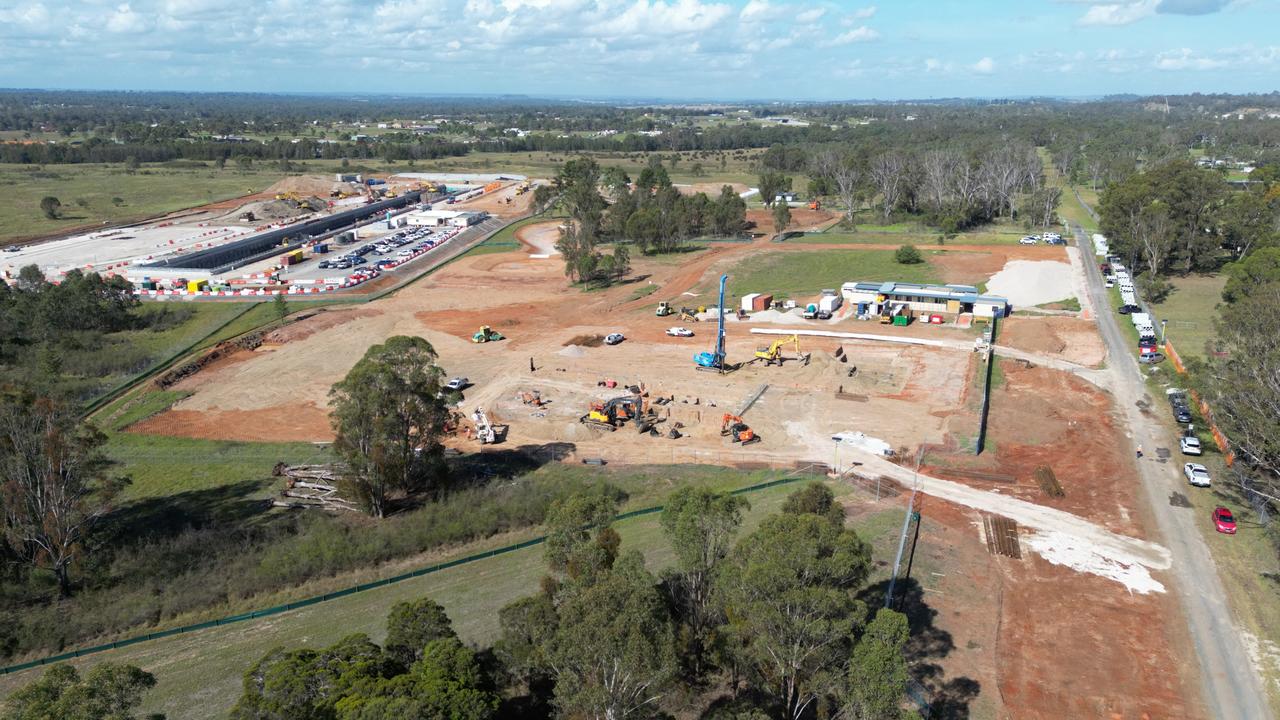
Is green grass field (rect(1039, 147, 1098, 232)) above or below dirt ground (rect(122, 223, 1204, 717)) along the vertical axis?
above

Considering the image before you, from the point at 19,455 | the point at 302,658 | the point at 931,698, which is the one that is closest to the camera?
the point at 302,658

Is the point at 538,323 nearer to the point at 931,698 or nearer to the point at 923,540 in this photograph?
the point at 923,540

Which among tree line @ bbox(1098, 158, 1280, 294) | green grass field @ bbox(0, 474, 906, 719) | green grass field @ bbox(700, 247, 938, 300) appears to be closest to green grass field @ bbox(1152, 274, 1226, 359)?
tree line @ bbox(1098, 158, 1280, 294)

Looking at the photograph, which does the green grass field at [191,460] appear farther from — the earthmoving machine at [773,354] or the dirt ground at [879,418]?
the earthmoving machine at [773,354]

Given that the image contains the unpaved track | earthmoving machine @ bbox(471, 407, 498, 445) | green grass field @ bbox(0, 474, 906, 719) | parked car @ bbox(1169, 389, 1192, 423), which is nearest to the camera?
green grass field @ bbox(0, 474, 906, 719)

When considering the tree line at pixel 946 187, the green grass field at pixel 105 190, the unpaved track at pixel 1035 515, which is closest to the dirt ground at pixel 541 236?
the tree line at pixel 946 187

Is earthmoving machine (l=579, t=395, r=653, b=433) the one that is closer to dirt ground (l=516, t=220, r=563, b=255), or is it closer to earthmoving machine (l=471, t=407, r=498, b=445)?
earthmoving machine (l=471, t=407, r=498, b=445)

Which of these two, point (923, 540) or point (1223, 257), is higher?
point (1223, 257)

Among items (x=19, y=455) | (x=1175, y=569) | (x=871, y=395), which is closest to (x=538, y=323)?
(x=871, y=395)
